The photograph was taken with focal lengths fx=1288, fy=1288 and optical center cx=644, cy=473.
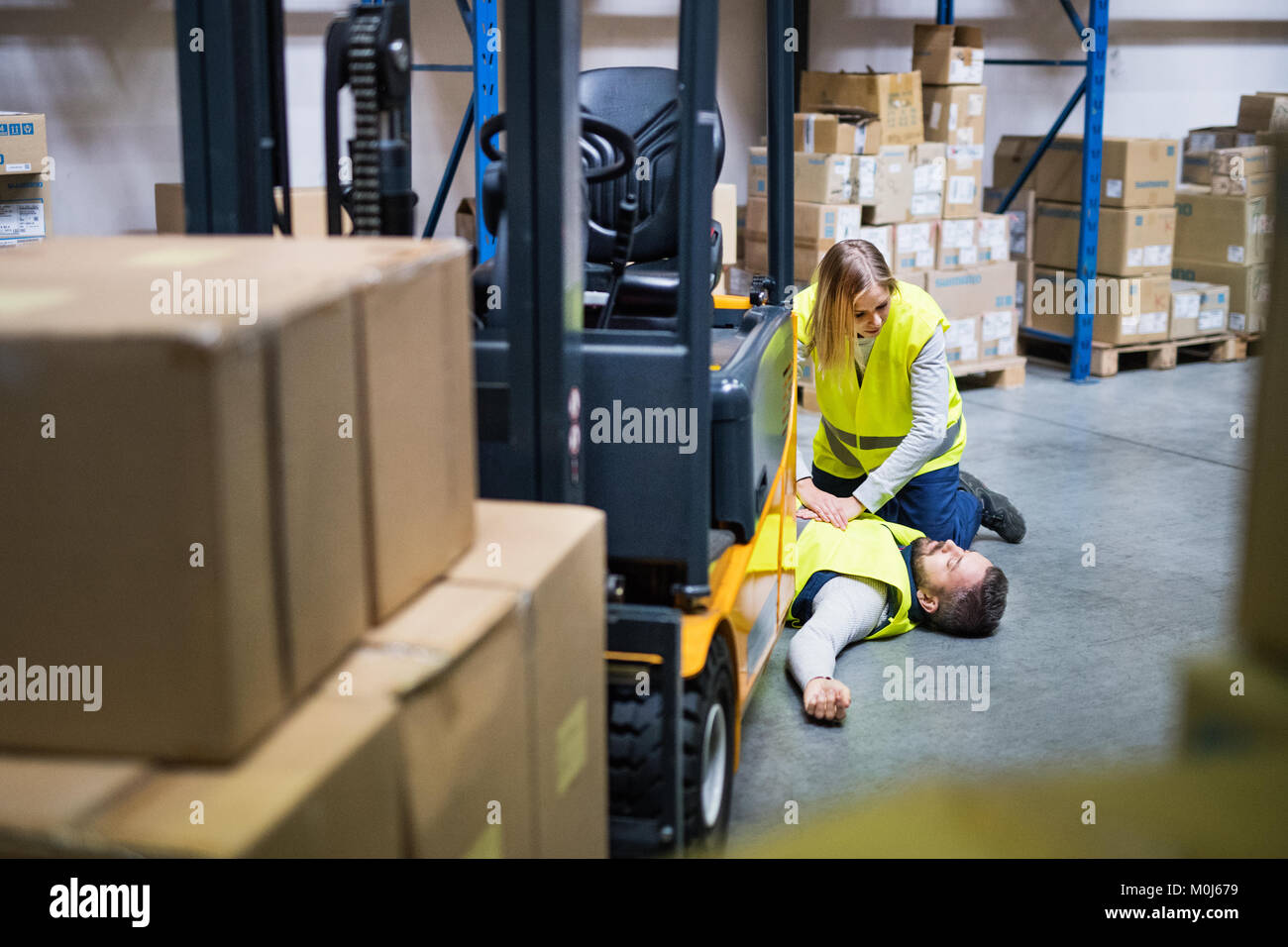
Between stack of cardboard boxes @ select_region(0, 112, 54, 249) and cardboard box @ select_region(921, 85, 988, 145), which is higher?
cardboard box @ select_region(921, 85, 988, 145)

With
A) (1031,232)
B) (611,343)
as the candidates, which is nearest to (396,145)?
(611,343)

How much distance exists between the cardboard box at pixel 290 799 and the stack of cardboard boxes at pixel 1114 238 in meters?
8.43

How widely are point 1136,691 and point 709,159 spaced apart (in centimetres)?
243

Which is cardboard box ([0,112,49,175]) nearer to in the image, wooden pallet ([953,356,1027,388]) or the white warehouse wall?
the white warehouse wall

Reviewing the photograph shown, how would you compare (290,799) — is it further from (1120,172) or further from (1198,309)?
(1198,309)

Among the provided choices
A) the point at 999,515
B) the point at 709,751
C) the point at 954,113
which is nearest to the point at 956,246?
the point at 954,113

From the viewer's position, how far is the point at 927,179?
8172 millimetres

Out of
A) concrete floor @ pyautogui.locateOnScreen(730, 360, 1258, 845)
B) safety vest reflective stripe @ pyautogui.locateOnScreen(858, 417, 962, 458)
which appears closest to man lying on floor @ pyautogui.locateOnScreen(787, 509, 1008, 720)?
concrete floor @ pyautogui.locateOnScreen(730, 360, 1258, 845)

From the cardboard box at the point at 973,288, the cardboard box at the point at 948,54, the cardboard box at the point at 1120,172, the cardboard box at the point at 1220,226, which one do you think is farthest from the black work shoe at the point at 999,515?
the cardboard box at the point at 1220,226

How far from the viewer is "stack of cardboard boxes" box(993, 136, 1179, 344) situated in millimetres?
8820

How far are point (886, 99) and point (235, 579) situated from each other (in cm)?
735

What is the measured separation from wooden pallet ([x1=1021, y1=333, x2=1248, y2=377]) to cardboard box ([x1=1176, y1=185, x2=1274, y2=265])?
0.63 m
